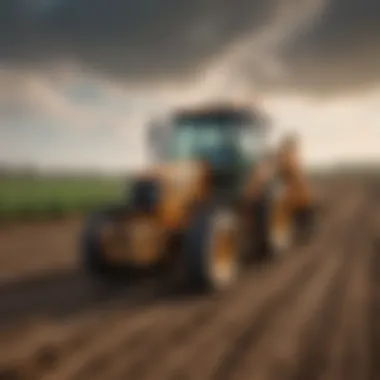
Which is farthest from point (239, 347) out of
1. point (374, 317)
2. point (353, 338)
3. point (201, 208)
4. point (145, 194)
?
point (145, 194)

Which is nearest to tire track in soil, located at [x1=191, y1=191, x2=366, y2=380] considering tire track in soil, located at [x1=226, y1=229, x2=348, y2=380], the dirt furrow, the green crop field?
tire track in soil, located at [x1=226, y1=229, x2=348, y2=380]

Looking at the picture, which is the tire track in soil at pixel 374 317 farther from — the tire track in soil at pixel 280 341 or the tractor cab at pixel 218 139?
the tractor cab at pixel 218 139

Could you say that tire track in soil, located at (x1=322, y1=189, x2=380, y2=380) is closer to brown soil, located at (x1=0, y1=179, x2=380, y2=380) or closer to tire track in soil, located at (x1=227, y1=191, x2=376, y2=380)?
brown soil, located at (x1=0, y1=179, x2=380, y2=380)

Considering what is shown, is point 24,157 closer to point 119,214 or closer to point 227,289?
point 119,214

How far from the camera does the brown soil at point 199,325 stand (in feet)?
11.9

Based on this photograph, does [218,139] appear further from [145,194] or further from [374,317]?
[374,317]

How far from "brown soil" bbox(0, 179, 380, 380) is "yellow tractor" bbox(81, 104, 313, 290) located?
0.37 metres

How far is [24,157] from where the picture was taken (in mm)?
11898

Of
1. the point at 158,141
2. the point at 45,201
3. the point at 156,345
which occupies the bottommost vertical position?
the point at 156,345

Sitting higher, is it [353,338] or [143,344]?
[143,344]

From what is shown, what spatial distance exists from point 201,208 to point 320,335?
7.21 feet

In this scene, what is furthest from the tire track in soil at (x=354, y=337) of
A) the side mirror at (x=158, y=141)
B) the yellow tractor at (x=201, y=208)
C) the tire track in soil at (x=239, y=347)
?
the side mirror at (x=158, y=141)

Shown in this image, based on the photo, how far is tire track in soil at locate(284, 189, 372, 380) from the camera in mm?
3577

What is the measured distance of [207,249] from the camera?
18.3 feet
